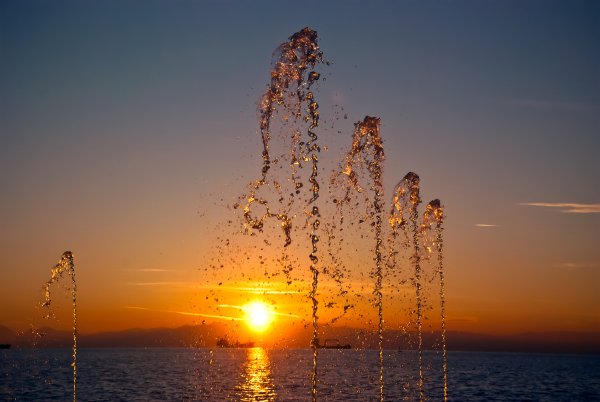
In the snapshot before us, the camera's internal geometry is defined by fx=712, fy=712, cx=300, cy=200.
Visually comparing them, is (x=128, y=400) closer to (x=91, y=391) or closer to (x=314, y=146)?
(x=91, y=391)

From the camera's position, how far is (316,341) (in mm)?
32781

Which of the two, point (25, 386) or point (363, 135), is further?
point (25, 386)

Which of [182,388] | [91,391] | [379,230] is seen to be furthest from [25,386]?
[379,230]

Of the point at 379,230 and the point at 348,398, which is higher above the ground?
the point at 379,230

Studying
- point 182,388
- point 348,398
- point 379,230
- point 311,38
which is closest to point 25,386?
point 182,388

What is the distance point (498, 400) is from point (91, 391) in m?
59.1

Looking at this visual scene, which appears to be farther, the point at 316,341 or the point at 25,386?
the point at 25,386

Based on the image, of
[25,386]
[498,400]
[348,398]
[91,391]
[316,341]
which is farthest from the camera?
[25,386]

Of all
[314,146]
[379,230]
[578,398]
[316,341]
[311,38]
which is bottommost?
[578,398]

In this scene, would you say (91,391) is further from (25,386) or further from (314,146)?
(314,146)

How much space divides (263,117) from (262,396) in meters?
72.1

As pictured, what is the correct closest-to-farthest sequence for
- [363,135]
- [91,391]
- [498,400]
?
[363,135] → [498,400] → [91,391]

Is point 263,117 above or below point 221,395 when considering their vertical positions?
above

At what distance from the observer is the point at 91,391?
350 feet
